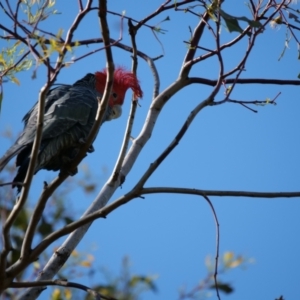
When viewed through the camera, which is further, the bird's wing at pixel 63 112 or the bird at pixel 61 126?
the bird's wing at pixel 63 112

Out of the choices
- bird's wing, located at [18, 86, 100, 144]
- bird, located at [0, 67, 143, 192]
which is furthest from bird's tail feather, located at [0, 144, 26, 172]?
bird's wing, located at [18, 86, 100, 144]

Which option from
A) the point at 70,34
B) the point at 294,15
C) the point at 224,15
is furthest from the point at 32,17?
the point at 294,15

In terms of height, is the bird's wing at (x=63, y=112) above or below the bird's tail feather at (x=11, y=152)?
above

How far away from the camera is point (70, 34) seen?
2.47 m

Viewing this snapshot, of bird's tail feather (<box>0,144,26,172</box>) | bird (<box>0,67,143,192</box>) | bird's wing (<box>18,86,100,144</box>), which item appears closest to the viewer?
bird's tail feather (<box>0,144,26,172</box>)

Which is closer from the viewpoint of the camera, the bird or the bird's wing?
the bird

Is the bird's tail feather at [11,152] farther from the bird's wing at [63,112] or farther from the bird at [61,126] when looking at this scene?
the bird's wing at [63,112]

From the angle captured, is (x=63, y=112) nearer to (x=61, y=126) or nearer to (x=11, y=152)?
(x=61, y=126)

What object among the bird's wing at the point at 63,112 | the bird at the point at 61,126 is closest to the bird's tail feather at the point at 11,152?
Answer: the bird at the point at 61,126

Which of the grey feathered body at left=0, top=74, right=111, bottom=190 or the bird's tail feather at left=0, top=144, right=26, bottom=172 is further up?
the grey feathered body at left=0, top=74, right=111, bottom=190

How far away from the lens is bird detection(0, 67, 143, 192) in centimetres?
371

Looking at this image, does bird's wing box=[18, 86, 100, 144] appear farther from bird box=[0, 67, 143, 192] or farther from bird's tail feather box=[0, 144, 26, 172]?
bird's tail feather box=[0, 144, 26, 172]

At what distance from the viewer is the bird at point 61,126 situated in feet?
12.2

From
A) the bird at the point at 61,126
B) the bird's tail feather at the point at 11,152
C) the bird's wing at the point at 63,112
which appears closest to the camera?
the bird's tail feather at the point at 11,152
